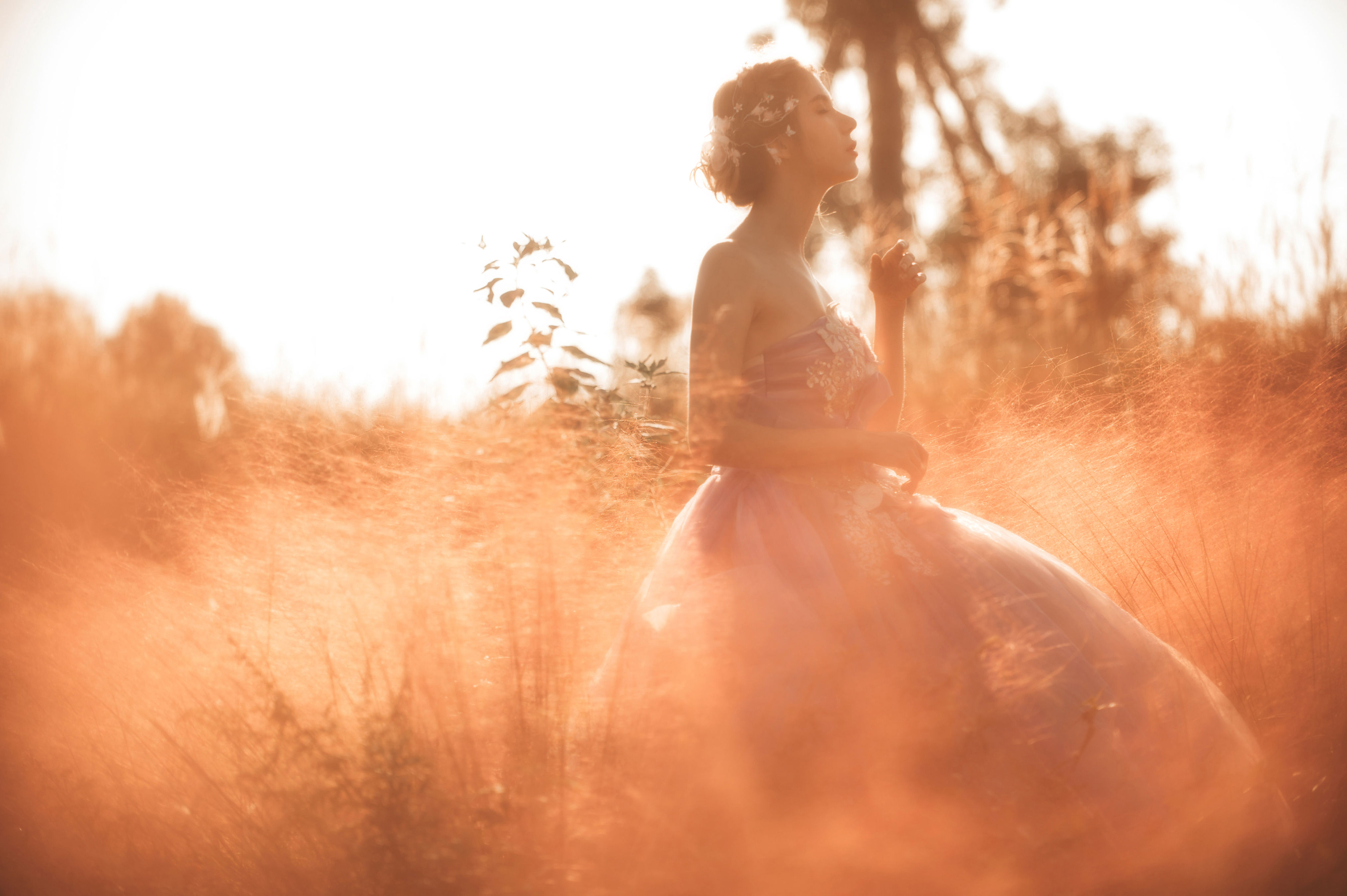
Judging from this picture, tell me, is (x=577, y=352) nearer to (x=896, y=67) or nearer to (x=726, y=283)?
(x=726, y=283)

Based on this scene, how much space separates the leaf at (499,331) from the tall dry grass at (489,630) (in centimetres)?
31

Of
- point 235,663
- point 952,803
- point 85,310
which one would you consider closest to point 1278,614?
point 952,803

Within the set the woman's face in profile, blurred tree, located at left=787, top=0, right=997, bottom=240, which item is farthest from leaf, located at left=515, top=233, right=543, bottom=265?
blurred tree, located at left=787, top=0, right=997, bottom=240

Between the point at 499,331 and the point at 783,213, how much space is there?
0.78 m

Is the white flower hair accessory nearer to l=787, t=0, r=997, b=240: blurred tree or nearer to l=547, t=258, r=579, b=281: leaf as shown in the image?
l=547, t=258, r=579, b=281: leaf

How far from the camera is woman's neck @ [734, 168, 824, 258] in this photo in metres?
2.07

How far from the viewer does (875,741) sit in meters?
1.49

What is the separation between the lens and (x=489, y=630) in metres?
1.67

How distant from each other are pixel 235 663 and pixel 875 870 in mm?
1376

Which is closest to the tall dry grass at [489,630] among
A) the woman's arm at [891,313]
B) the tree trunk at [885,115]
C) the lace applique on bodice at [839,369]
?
the lace applique on bodice at [839,369]

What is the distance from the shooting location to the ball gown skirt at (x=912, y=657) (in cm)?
148

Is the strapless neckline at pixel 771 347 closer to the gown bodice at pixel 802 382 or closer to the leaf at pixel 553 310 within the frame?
the gown bodice at pixel 802 382

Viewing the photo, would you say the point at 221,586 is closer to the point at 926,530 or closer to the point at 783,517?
the point at 783,517

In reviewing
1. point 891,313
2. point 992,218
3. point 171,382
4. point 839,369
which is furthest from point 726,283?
point 992,218
